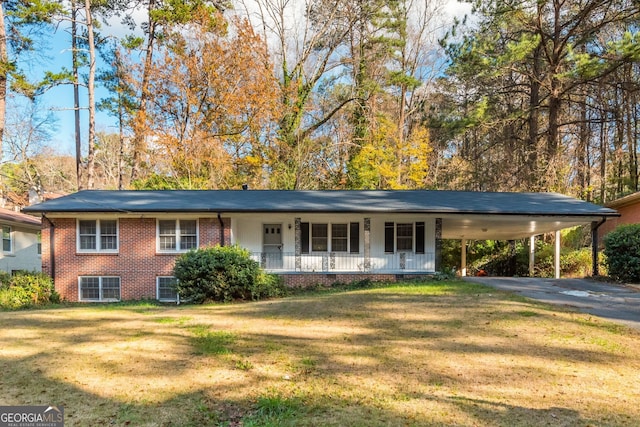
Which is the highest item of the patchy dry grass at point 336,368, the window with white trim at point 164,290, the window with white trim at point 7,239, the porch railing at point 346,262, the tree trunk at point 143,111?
the tree trunk at point 143,111

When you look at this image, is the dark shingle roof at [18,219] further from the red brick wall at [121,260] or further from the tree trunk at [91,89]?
the red brick wall at [121,260]

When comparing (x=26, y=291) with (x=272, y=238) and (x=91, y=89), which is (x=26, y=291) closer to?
(x=272, y=238)

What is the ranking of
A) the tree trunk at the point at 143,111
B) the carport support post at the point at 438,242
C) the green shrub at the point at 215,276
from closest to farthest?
the green shrub at the point at 215,276 < the carport support post at the point at 438,242 < the tree trunk at the point at 143,111

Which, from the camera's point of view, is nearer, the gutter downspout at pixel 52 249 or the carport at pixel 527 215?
the carport at pixel 527 215

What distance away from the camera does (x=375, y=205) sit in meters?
17.2

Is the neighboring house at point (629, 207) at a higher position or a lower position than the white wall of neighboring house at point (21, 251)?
higher

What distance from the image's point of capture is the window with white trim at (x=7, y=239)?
2227 centimetres

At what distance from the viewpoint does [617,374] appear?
5738 mm

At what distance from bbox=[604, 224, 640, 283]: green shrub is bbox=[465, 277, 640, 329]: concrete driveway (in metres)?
0.77

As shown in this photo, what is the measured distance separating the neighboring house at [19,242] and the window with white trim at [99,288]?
7800mm

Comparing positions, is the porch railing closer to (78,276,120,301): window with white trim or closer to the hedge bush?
(78,276,120,301): window with white trim

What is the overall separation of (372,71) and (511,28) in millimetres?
9283

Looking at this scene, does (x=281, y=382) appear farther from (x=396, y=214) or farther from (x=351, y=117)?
(x=351, y=117)

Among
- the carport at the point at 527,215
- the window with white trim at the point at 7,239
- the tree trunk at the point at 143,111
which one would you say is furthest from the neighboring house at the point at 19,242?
the carport at the point at 527,215
